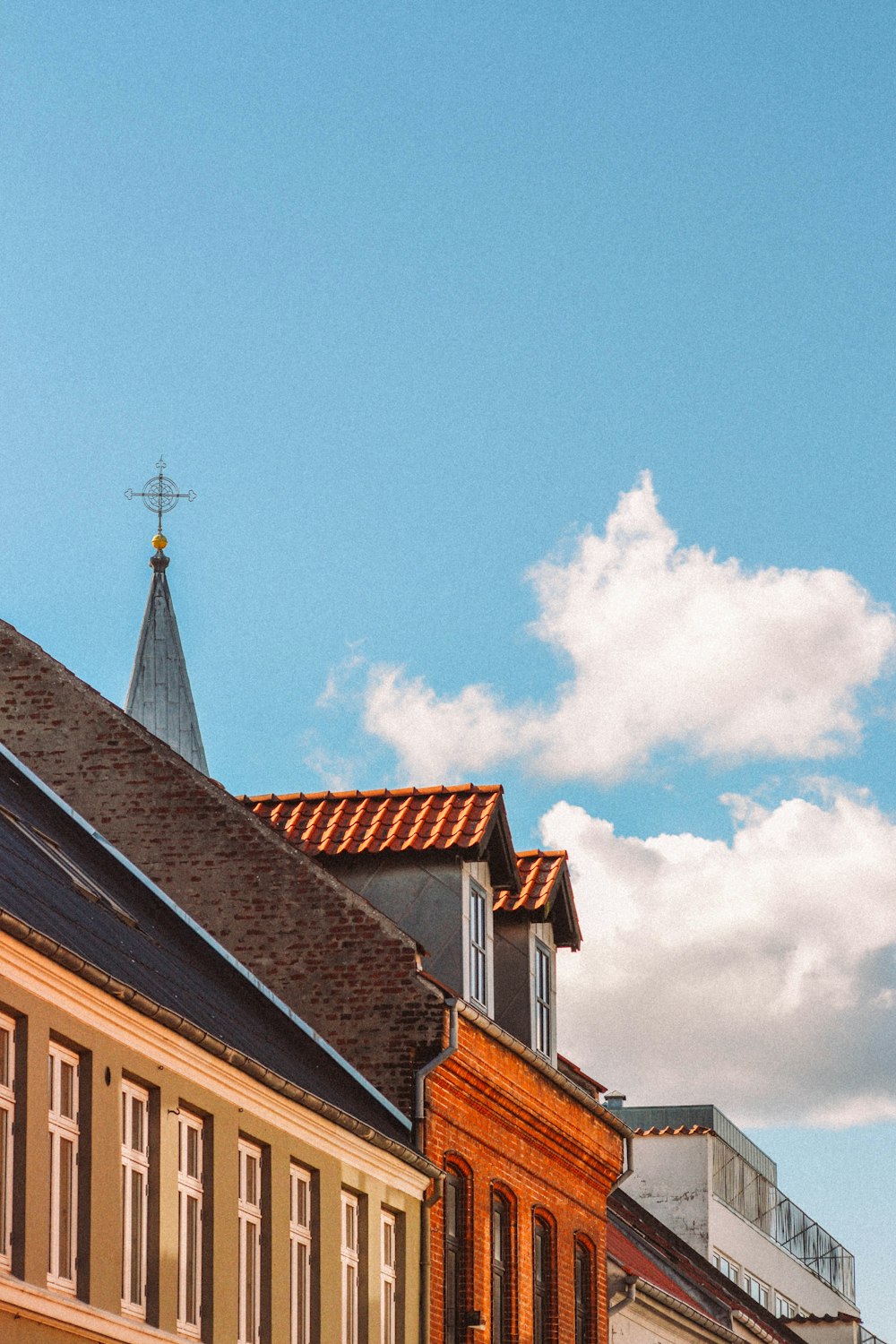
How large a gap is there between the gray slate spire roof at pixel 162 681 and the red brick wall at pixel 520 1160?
26.5 m

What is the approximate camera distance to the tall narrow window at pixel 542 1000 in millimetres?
29062

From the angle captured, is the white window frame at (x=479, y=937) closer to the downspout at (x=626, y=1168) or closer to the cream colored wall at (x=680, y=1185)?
the downspout at (x=626, y=1168)

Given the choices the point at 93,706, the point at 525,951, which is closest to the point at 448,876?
the point at 525,951

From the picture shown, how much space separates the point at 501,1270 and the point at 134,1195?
9.59 m

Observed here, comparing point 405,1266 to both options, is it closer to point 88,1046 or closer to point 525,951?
point 525,951

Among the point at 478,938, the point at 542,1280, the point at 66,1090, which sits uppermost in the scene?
the point at 478,938

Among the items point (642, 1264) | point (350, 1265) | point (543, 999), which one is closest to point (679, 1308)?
point (642, 1264)

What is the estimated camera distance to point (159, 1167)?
1867 centimetres

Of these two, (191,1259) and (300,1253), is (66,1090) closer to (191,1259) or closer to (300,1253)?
(191,1259)

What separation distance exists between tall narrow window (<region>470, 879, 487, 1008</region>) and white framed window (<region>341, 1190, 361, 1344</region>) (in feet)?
15.5

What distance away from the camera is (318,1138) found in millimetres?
21891

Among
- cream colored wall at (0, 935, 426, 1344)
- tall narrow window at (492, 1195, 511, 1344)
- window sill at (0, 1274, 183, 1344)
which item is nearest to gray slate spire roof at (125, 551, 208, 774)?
tall narrow window at (492, 1195, 511, 1344)

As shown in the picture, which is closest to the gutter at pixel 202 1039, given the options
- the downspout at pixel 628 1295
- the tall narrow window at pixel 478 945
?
the tall narrow window at pixel 478 945

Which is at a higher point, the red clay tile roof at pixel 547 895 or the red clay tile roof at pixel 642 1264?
the red clay tile roof at pixel 547 895
